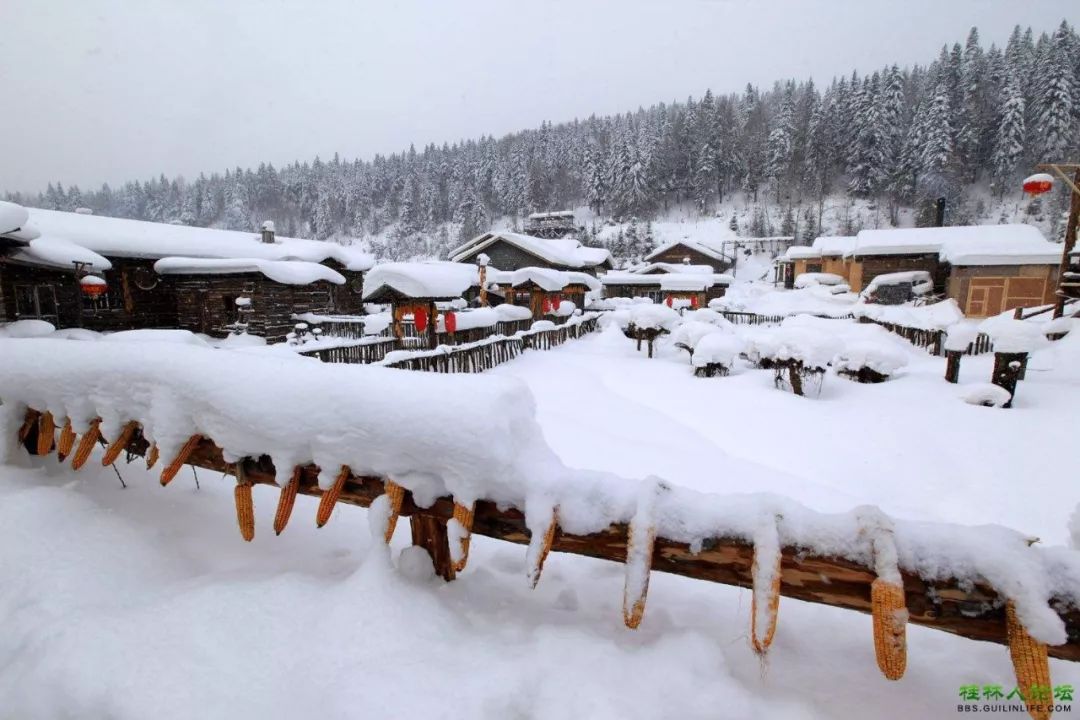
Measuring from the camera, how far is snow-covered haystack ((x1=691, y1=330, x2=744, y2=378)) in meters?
12.3

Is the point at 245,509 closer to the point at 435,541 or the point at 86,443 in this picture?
the point at 435,541

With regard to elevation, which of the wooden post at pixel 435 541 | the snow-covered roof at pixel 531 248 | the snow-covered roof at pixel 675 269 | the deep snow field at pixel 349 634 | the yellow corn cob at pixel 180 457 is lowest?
the deep snow field at pixel 349 634

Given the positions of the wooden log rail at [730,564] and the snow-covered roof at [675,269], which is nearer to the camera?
the wooden log rail at [730,564]

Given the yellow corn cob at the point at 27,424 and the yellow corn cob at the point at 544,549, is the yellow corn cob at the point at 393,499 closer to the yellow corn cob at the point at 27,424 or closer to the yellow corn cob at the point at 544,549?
the yellow corn cob at the point at 544,549

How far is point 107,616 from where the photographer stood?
7.33 ft

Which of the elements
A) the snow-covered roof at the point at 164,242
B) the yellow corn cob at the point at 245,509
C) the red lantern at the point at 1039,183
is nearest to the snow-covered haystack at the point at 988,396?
the red lantern at the point at 1039,183

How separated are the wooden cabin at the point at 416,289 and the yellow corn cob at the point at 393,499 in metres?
10.1

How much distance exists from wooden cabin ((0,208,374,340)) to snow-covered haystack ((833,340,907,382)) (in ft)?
64.1

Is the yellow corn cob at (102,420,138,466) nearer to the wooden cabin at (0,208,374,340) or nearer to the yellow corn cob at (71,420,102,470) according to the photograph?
the yellow corn cob at (71,420,102,470)

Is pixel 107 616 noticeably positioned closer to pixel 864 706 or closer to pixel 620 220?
pixel 864 706

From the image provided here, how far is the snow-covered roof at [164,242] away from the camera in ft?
56.6

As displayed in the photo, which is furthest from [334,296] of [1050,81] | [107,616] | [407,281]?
[1050,81]

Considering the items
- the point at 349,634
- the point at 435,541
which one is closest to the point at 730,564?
the point at 435,541

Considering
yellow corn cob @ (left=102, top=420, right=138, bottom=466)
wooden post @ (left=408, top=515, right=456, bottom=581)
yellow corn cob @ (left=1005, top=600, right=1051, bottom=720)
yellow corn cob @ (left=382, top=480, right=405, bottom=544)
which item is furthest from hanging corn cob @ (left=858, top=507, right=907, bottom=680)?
yellow corn cob @ (left=102, top=420, right=138, bottom=466)
